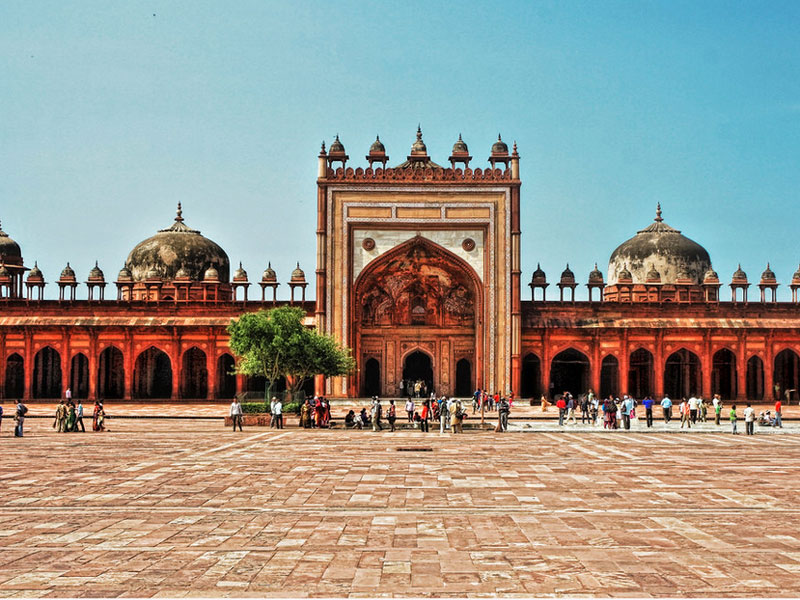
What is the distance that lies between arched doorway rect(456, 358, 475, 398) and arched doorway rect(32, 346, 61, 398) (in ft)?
60.3

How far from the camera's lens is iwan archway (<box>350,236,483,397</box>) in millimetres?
39656

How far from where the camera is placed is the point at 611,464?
1495cm

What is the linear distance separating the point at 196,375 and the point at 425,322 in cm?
1103

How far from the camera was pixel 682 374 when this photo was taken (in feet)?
137

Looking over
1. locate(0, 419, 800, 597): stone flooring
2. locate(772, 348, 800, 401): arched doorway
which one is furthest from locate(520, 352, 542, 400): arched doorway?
locate(0, 419, 800, 597): stone flooring

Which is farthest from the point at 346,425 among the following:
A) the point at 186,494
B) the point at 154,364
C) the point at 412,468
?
the point at 154,364

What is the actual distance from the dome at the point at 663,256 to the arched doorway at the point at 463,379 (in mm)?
11970

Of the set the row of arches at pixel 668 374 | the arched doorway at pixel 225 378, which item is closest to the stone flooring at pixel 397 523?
the arched doorway at pixel 225 378

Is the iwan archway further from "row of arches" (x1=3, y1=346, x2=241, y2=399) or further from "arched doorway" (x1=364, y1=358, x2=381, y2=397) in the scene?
"row of arches" (x1=3, y1=346, x2=241, y2=399)

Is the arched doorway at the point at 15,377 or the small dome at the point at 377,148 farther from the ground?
the small dome at the point at 377,148

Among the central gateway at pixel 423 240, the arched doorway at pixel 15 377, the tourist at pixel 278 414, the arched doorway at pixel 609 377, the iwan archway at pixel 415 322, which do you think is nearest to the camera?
the tourist at pixel 278 414

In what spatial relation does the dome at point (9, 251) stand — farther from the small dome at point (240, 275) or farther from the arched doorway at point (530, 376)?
the arched doorway at point (530, 376)

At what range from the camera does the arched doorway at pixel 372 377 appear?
4026 cm

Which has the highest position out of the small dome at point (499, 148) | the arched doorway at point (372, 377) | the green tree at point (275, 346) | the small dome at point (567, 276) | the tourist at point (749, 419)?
the small dome at point (499, 148)
